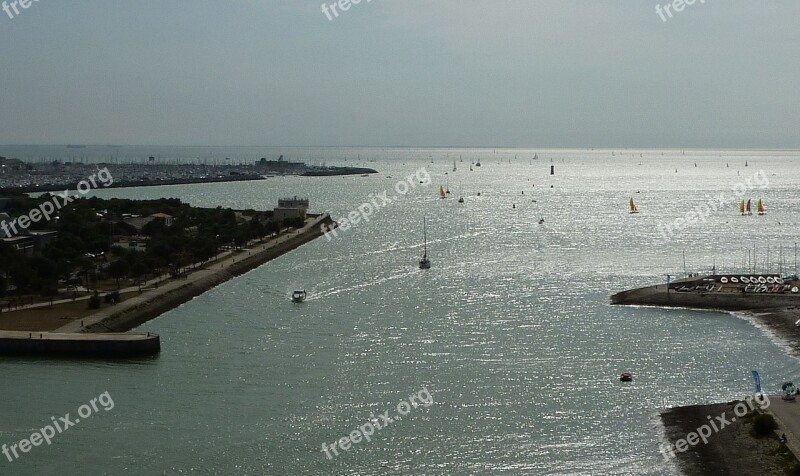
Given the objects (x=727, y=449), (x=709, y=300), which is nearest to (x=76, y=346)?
(x=727, y=449)

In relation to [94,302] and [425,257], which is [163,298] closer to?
[94,302]

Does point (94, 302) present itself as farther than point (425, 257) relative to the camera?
No

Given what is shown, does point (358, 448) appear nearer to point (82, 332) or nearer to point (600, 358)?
point (600, 358)

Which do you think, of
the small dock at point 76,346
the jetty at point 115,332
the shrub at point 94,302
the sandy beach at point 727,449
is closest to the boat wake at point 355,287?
the jetty at point 115,332

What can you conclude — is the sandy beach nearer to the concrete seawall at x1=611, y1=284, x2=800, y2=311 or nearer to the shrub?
the concrete seawall at x1=611, y1=284, x2=800, y2=311

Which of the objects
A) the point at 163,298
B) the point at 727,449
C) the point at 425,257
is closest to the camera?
the point at 727,449

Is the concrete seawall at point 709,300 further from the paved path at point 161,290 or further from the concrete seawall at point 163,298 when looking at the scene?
the paved path at point 161,290
